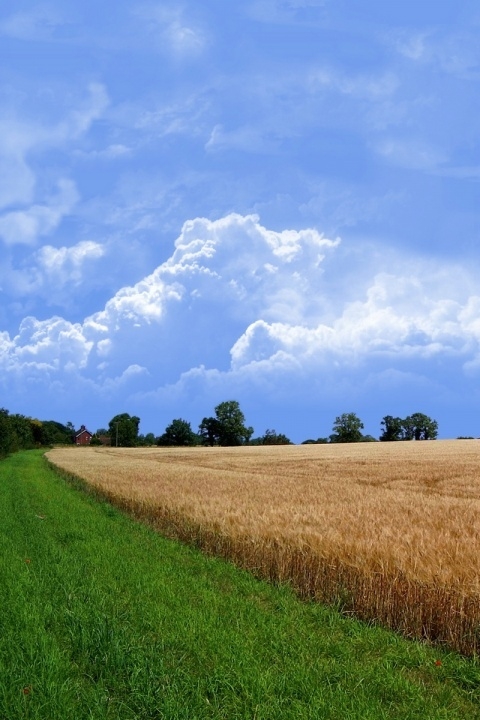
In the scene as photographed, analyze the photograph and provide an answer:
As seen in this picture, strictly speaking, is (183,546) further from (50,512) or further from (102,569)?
(50,512)

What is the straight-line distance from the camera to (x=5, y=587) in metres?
8.73

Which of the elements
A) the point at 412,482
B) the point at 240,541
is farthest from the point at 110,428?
the point at 240,541

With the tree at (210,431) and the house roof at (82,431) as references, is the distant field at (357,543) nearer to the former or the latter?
the tree at (210,431)

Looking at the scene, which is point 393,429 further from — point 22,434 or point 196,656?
point 196,656

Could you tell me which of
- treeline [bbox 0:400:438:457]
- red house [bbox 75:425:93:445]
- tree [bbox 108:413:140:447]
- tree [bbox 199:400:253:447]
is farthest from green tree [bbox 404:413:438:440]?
red house [bbox 75:425:93:445]

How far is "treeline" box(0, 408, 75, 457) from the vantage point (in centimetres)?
5762

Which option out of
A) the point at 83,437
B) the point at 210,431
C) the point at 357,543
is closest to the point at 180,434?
the point at 210,431

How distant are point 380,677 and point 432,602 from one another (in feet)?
5.65

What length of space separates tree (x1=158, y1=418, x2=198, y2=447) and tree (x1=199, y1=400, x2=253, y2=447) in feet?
13.0

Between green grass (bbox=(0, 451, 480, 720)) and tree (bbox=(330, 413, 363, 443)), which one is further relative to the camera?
tree (bbox=(330, 413, 363, 443))

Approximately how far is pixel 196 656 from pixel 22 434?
9365cm

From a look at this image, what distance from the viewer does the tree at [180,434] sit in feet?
474

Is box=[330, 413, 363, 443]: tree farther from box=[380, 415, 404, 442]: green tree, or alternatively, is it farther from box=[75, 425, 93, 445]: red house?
box=[75, 425, 93, 445]: red house

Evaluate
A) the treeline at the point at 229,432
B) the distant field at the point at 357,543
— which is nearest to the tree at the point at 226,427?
the treeline at the point at 229,432
